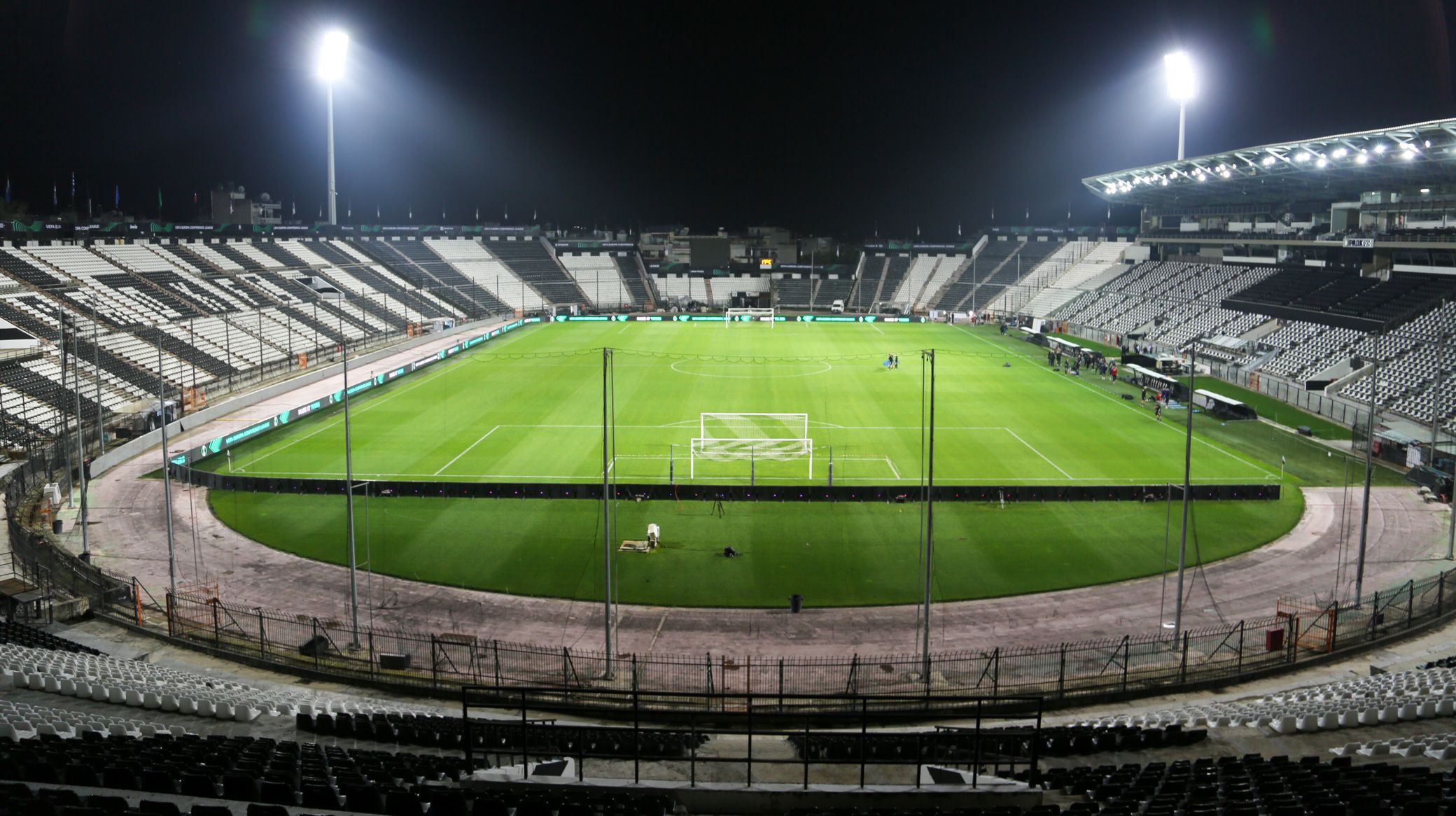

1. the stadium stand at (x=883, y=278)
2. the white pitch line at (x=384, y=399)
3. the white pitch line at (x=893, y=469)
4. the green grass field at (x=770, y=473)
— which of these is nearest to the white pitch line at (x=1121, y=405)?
the green grass field at (x=770, y=473)

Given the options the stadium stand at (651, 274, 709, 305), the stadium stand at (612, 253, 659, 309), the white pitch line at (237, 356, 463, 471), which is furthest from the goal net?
the white pitch line at (237, 356, 463, 471)

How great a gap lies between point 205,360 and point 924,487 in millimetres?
43790

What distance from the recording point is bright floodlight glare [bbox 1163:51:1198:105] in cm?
8988

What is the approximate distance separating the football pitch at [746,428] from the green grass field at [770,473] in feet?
0.70

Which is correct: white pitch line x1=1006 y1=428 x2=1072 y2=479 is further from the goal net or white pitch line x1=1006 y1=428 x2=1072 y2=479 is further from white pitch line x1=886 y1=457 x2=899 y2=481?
the goal net

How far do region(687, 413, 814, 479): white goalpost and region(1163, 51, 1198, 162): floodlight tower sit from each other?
2275 inches

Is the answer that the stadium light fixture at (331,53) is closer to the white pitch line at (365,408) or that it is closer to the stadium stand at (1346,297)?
the white pitch line at (365,408)

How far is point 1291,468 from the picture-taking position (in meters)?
41.4

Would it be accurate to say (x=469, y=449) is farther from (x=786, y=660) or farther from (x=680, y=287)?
(x=680, y=287)

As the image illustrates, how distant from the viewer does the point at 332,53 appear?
3516 inches

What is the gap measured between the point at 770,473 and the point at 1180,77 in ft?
232

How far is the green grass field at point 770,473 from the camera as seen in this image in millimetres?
28953

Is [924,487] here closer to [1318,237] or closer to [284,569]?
[284,569]

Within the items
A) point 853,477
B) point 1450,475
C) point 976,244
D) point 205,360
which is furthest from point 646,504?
point 976,244
